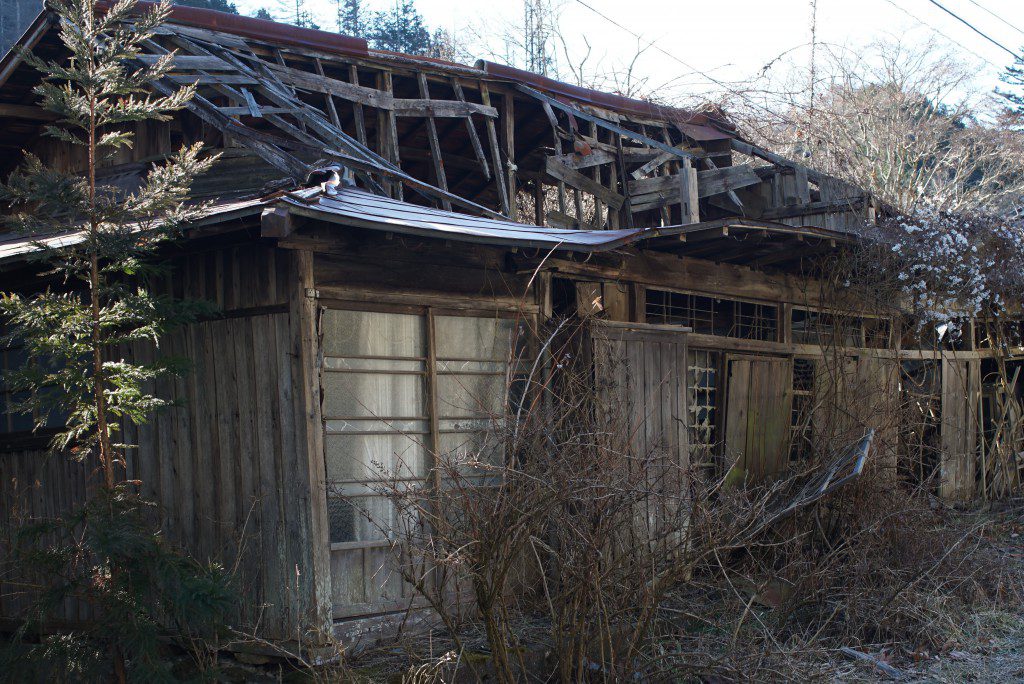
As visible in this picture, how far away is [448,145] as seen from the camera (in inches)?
489

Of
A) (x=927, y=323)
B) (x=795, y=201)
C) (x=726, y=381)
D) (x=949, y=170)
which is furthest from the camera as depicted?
Result: (x=949, y=170)

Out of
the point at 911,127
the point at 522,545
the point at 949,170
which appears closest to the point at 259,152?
the point at 522,545

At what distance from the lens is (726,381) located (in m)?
9.50

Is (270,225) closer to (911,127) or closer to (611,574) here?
(611,574)

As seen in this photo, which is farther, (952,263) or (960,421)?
(960,421)

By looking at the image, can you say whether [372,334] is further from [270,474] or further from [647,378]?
[647,378]

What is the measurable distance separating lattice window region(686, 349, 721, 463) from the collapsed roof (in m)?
1.02

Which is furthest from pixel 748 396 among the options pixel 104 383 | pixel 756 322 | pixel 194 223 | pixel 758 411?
pixel 104 383

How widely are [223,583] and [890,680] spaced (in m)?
4.14

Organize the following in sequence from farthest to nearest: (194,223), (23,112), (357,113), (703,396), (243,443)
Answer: (357,113) → (703,396) → (23,112) → (243,443) → (194,223)

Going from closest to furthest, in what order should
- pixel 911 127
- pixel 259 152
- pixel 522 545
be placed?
pixel 522 545 → pixel 259 152 → pixel 911 127

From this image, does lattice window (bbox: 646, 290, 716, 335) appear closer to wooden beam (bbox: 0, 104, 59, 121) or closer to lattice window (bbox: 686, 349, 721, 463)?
lattice window (bbox: 686, 349, 721, 463)

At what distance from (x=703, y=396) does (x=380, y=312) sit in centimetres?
408

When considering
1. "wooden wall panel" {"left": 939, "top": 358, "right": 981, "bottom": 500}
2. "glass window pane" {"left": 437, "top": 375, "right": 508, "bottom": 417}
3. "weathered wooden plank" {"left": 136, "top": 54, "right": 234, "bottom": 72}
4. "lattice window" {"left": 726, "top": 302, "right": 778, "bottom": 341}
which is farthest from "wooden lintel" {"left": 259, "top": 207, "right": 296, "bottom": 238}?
"wooden wall panel" {"left": 939, "top": 358, "right": 981, "bottom": 500}
